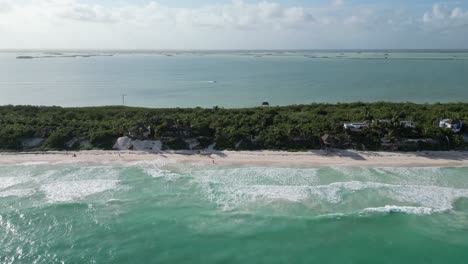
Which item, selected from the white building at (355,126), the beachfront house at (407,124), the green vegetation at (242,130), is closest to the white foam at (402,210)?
the green vegetation at (242,130)

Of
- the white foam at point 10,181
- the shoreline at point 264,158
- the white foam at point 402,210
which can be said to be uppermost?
the shoreline at point 264,158

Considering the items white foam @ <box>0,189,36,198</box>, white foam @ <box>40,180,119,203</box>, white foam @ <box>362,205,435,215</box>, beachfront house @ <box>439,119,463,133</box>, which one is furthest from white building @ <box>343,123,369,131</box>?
white foam @ <box>0,189,36,198</box>

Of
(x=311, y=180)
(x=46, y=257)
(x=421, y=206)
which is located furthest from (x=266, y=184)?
(x=46, y=257)

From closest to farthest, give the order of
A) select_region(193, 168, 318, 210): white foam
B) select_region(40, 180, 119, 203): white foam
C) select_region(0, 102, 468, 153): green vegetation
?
select_region(193, 168, 318, 210): white foam
select_region(40, 180, 119, 203): white foam
select_region(0, 102, 468, 153): green vegetation

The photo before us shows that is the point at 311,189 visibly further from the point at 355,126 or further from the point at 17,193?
the point at 17,193

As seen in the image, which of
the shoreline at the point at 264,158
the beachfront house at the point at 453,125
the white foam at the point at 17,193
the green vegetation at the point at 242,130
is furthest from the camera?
the beachfront house at the point at 453,125

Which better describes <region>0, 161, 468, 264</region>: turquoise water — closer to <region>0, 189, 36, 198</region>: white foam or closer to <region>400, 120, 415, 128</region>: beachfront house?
<region>0, 189, 36, 198</region>: white foam

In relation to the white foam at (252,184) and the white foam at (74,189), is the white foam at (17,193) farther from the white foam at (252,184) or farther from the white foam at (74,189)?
the white foam at (252,184)
